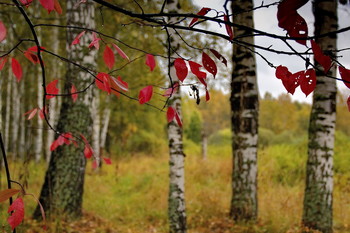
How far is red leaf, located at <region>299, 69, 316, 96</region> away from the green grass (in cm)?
222

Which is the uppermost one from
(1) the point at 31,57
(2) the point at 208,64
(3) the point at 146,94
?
(1) the point at 31,57

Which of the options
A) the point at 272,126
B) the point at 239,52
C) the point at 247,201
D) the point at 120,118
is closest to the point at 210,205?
the point at 247,201

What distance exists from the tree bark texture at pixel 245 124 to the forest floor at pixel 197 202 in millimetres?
336

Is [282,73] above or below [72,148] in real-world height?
above

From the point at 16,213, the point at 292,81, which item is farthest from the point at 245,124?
the point at 16,213

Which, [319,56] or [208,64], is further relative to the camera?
[208,64]

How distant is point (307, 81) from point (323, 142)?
319 cm

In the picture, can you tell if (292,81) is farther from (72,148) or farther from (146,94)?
(72,148)

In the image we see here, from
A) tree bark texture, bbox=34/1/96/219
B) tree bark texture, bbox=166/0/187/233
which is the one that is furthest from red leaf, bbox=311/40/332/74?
tree bark texture, bbox=34/1/96/219

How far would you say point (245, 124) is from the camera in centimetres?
431

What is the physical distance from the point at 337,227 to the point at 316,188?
3.27 ft

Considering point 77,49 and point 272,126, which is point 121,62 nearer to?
point 77,49

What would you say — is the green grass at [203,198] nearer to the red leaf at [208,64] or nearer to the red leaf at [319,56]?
the red leaf at [208,64]

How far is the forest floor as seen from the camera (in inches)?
160
